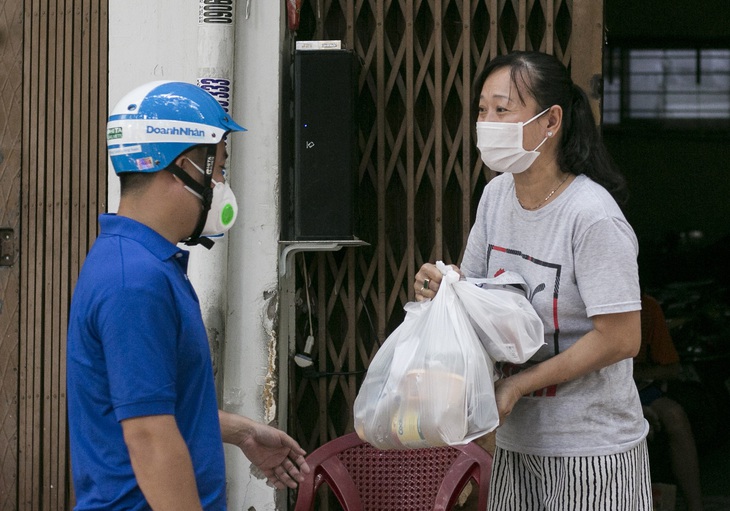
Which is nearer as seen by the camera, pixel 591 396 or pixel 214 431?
pixel 214 431

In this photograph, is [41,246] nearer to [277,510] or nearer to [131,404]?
[277,510]

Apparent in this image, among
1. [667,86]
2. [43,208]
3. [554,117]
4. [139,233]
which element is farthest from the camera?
[667,86]

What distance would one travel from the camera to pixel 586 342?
7.64ft

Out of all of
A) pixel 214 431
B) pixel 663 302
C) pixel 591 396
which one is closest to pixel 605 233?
pixel 591 396

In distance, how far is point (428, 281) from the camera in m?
2.60

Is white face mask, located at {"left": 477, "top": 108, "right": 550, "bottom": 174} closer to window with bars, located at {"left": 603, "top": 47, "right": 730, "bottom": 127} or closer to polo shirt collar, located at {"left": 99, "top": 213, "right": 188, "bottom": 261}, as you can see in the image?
polo shirt collar, located at {"left": 99, "top": 213, "right": 188, "bottom": 261}

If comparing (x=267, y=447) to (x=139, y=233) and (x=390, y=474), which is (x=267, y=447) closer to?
(x=139, y=233)

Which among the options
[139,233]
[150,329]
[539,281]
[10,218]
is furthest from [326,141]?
[150,329]

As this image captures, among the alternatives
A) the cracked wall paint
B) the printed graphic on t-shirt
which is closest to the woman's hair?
the printed graphic on t-shirt

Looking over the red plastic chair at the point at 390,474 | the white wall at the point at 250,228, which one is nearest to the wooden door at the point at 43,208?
the white wall at the point at 250,228

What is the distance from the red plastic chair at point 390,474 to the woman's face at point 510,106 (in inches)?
61.0

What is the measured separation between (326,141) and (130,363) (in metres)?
2.44

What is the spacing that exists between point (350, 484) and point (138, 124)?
7.08 ft

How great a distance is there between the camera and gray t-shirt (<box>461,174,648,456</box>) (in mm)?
2312
